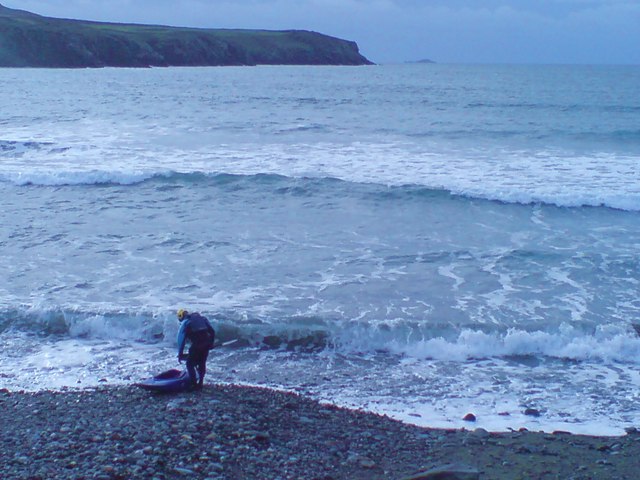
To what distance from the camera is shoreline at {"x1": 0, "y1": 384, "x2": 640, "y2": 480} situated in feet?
A: 24.0

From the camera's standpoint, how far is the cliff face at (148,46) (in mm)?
107250

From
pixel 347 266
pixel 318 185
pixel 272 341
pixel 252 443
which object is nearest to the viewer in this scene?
pixel 252 443

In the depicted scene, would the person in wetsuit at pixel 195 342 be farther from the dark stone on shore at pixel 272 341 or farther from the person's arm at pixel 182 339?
the dark stone on shore at pixel 272 341

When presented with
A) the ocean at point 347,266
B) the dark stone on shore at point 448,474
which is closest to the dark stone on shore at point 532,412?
the ocean at point 347,266

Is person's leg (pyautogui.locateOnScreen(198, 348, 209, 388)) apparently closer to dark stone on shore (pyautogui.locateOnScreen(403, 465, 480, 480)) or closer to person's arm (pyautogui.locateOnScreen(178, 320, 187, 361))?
person's arm (pyautogui.locateOnScreen(178, 320, 187, 361))

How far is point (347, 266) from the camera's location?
52.9 ft

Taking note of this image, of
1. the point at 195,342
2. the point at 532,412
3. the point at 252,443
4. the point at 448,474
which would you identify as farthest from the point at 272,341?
the point at 448,474

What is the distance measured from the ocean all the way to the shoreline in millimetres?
731

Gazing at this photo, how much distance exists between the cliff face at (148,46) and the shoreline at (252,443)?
105193 millimetres

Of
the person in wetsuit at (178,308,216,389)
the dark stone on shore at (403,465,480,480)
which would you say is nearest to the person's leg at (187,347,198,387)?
the person in wetsuit at (178,308,216,389)

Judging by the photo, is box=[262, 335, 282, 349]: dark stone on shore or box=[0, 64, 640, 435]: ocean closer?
box=[0, 64, 640, 435]: ocean

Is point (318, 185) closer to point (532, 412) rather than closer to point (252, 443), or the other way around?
point (532, 412)

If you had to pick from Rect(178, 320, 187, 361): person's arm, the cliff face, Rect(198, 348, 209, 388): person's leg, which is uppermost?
the cliff face

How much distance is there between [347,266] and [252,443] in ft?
27.4
